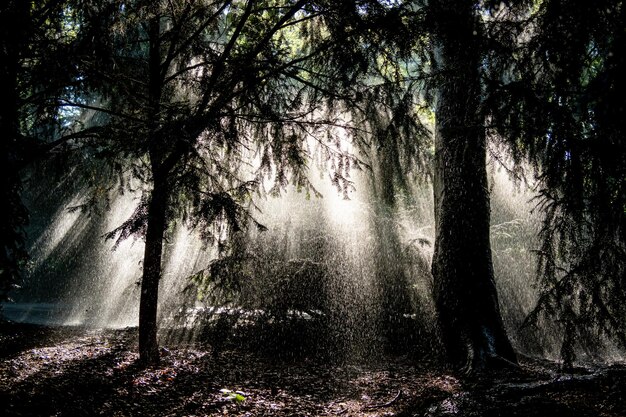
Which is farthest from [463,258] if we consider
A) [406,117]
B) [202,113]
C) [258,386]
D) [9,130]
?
[9,130]

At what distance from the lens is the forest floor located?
3123 mm

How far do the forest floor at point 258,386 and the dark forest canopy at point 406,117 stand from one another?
0.67 metres

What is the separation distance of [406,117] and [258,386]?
3.93 m

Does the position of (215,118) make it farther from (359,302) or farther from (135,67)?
(359,302)

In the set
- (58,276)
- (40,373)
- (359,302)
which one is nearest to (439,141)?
(359,302)

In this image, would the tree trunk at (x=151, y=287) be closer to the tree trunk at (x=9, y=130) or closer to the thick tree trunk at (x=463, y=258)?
the tree trunk at (x=9, y=130)

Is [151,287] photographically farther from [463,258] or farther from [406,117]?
[463,258]

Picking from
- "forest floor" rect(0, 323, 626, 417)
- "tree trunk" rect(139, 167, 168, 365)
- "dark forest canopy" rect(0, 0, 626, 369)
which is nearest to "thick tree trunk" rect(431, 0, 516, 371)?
"dark forest canopy" rect(0, 0, 626, 369)

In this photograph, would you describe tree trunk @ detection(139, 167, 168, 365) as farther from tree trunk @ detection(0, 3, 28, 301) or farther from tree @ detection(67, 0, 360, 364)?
tree trunk @ detection(0, 3, 28, 301)

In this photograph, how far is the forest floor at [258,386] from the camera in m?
3.12

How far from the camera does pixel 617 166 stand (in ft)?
9.86

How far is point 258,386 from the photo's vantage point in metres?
Answer: 5.34

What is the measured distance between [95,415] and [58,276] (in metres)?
20.8

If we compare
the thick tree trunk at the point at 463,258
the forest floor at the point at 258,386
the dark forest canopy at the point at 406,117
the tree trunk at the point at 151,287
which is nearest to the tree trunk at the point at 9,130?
the dark forest canopy at the point at 406,117
